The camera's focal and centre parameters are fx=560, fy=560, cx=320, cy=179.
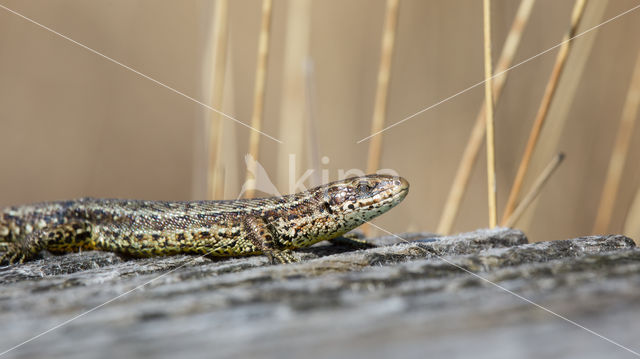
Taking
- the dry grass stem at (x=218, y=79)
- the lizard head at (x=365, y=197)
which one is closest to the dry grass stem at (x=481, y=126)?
the lizard head at (x=365, y=197)

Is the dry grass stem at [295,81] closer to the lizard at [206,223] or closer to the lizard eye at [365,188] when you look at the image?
the lizard at [206,223]

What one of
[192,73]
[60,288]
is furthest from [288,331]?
[192,73]

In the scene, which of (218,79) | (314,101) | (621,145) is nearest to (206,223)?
(218,79)

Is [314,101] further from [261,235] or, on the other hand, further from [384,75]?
[261,235]

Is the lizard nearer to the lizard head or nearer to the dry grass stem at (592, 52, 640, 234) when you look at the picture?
the lizard head

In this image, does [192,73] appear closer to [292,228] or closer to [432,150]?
[432,150]
